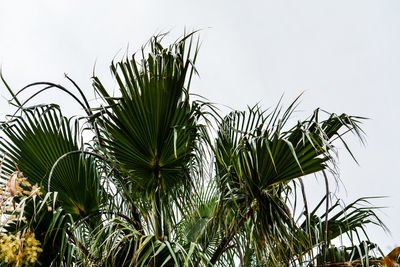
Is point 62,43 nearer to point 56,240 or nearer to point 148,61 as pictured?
point 148,61

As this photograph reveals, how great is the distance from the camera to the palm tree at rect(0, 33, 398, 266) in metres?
2.20

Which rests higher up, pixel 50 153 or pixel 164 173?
pixel 50 153

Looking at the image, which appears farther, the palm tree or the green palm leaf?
the green palm leaf

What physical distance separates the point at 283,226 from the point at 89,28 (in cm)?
374

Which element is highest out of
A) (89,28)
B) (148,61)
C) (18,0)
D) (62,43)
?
(18,0)

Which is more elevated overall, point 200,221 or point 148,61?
point 148,61

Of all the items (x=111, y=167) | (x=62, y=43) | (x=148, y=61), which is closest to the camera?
(x=148, y=61)

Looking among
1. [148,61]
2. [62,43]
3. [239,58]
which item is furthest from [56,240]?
[239,58]

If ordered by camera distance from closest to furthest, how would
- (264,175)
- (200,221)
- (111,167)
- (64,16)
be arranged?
(264,175) → (111,167) → (200,221) → (64,16)

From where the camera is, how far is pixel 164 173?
249cm

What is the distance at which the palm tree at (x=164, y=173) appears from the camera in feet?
7.20

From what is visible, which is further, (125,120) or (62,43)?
(62,43)

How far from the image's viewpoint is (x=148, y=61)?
2391mm

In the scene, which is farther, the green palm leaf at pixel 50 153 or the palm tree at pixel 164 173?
the green palm leaf at pixel 50 153
